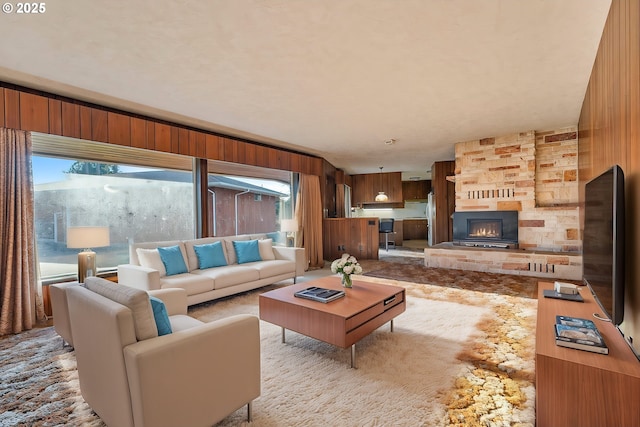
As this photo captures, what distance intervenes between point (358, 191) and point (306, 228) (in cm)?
464

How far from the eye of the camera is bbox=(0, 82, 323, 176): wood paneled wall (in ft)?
10.2

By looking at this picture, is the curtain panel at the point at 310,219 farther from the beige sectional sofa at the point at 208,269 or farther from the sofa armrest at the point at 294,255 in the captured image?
the beige sectional sofa at the point at 208,269

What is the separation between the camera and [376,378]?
2154 mm

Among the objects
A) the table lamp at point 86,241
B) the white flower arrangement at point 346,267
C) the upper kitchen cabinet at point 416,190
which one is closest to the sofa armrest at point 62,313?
the table lamp at point 86,241

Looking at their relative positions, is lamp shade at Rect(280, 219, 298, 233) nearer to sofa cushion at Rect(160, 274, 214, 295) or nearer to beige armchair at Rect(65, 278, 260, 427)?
sofa cushion at Rect(160, 274, 214, 295)

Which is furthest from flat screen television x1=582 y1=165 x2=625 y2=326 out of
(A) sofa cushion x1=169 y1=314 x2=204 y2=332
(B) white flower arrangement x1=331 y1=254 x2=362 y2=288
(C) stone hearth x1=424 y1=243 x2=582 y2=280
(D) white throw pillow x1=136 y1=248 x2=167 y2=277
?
(D) white throw pillow x1=136 y1=248 x2=167 y2=277

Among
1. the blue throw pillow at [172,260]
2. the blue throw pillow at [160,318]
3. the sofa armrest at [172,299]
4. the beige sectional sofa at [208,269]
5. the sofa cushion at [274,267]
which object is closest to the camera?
the blue throw pillow at [160,318]

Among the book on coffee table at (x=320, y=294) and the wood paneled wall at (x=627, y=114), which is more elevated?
the wood paneled wall at (x=627, y=114)

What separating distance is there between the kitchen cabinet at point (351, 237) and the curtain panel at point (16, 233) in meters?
5.53

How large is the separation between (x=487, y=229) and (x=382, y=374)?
4.91m

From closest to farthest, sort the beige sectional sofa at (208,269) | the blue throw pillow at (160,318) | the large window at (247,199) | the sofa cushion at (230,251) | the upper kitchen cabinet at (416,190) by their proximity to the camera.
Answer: the blue throw pillow at (160,318)
the beige sectional sofa at (208,269)
the sofa cushion at (230,251)
the large window at (247,199)
the upper kitchen cabinet at (416,190)

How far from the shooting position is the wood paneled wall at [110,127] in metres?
3.11

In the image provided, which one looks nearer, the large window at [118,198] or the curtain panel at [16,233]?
the curtain panel at [16,233]

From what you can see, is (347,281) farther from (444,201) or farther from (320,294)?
(444,201)
